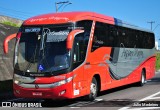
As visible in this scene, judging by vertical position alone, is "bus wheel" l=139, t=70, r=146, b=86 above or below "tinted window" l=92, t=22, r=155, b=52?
below

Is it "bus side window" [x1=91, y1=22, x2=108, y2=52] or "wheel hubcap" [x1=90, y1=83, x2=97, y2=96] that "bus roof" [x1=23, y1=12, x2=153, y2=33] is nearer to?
"bus side window" [x1=91, y1=22, x2=108, y2=52]

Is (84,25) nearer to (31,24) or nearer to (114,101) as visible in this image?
(31,24)

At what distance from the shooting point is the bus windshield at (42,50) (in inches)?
480

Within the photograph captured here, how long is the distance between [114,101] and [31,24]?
405 centimetres

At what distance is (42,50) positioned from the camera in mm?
12406

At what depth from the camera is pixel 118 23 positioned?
55.9 feet

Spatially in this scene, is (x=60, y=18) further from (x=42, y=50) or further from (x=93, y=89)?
(x=93, y=89)

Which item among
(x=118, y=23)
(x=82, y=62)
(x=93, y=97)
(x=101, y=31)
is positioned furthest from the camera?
(x=118, y=23)

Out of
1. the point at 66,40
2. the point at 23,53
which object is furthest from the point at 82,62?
the point at 23,53

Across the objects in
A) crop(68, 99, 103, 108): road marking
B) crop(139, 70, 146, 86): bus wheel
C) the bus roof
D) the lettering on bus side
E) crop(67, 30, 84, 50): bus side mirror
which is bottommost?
crop(68, 99, 103, 108): road marking

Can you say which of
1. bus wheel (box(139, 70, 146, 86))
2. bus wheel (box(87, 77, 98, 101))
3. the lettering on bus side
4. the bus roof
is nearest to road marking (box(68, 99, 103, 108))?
bus wheel (box(87, 77, 98, 101))

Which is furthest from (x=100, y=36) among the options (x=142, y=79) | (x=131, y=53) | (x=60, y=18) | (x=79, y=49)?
(x=142, y=79)

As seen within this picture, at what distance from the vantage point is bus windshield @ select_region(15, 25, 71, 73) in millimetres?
12195

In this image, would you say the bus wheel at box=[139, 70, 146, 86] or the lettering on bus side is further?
the bus wheel at box=[139, 70, 146, 86]
